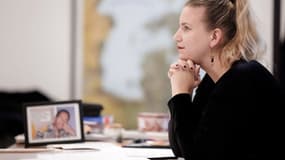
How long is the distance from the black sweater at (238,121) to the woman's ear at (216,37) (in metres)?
0.11

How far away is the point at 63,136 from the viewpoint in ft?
6.08

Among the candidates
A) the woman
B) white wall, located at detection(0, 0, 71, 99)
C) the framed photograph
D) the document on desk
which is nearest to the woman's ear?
the woman

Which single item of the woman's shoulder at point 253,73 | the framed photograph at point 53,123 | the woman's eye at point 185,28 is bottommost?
the framed photograph at point 53,123

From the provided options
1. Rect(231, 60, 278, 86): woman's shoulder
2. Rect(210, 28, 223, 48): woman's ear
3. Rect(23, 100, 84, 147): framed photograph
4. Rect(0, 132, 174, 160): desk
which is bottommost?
Rect(0, 132, 174, 160): desk

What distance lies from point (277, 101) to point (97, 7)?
8.49ft

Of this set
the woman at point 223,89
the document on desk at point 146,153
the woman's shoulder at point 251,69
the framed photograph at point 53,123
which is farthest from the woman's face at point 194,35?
the framed photograph at point 53,123

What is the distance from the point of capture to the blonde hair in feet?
4.89

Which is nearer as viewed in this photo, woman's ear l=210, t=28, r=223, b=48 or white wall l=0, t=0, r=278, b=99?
woman's ear l=210, t=28, r=223, b=48

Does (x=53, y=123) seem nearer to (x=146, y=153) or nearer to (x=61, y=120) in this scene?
(x=61, y=120)

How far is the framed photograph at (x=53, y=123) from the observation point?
1832 millimetres

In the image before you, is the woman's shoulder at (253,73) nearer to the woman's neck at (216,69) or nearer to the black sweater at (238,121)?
the black sweater at (238,121)

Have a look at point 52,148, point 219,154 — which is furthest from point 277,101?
point 52,148

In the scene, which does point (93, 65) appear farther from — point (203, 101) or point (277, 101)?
point (277, 101)

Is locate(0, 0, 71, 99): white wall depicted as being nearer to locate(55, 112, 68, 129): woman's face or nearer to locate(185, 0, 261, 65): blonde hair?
locate(55, 112, 68, 129): woman's face
